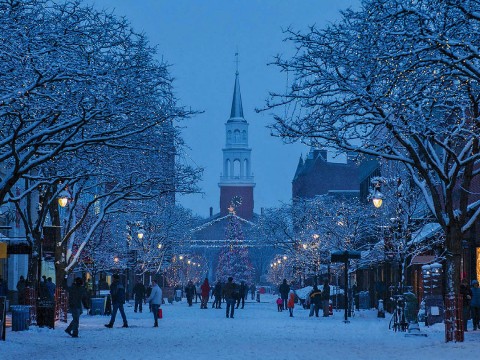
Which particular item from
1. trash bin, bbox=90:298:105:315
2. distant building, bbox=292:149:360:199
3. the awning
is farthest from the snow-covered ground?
distant building, bbox=292:149:360:199

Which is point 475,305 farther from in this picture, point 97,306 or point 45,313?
point 97,306

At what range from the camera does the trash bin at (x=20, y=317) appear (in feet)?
100.0

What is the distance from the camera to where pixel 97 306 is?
4703 centimetres

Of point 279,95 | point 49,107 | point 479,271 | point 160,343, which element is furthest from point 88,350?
point 479,271

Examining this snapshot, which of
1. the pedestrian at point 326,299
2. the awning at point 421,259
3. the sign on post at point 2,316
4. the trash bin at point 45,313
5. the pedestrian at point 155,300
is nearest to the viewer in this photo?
the sign on post at point 2,316

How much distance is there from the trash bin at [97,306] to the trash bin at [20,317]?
15.8 metres

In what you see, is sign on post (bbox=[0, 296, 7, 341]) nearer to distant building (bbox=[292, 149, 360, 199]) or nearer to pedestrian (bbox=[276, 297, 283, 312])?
pedestrian (bbox=[276, 297, 283, 312])

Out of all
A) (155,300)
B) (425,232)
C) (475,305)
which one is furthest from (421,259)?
(155,300)

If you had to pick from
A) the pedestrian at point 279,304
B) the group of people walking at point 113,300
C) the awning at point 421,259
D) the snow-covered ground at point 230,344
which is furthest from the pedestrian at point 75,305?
the pedestrian at point 279,304

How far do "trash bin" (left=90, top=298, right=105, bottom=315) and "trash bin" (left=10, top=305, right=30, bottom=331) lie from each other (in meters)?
15.8

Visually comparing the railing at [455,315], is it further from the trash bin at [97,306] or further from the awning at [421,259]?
the trash bin at [97,306]

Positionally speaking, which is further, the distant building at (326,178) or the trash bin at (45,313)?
the distant building at (326,178)

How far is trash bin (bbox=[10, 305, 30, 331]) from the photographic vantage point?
3047cm

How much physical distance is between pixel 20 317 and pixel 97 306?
649 inches
